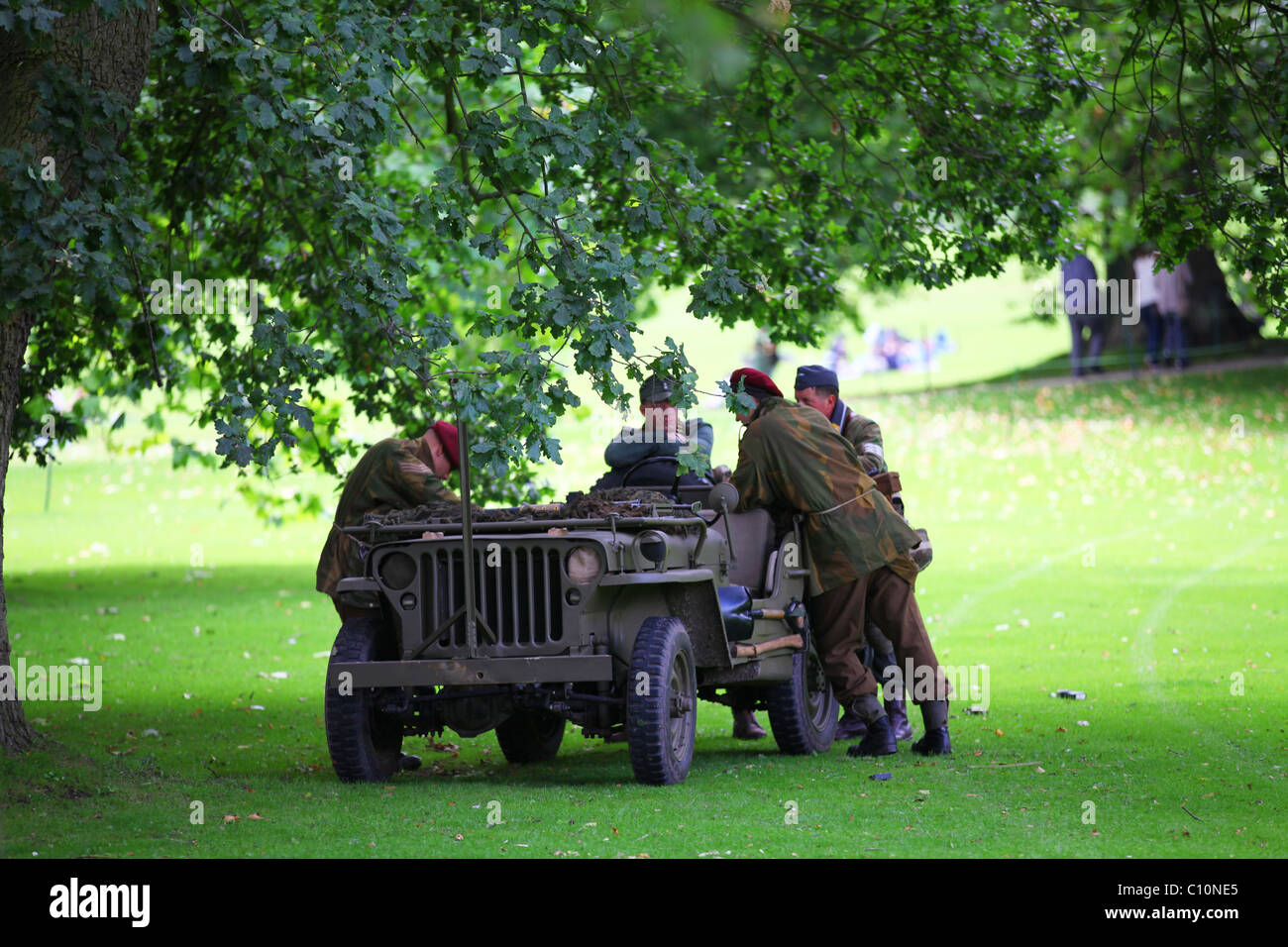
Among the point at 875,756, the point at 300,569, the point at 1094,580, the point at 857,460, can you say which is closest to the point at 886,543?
the point at 857,460

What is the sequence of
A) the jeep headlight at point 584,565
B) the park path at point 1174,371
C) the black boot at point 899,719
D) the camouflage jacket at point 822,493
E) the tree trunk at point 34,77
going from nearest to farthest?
the tree trunk at point 34,77 → the jeep headlight at point 584,565 → the camouflage jacket at point 822,493 → the black boot at point 899,719 → the park path at point 1174,371

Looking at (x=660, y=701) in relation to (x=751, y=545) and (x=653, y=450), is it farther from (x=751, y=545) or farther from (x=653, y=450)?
(x=653, y=450)

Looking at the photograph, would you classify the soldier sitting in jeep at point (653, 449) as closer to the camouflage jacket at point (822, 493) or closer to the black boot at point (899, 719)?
the camouflage jacket at point (822, 493)

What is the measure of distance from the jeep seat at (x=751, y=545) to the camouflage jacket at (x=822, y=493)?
0.36ft

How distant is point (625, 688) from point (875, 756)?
2046 millimetres

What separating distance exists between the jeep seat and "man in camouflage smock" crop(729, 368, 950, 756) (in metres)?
0.09

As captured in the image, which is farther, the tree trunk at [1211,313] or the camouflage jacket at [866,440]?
the tree trunk at [1211,313]

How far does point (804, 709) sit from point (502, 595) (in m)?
2.41

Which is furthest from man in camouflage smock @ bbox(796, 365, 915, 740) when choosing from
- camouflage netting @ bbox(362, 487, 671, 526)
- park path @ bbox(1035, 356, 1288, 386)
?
park path @ bbox(1035, 356, 1288, 386)

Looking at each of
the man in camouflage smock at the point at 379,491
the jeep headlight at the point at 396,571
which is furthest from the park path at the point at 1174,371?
the jeep headlight at the point at 396,571

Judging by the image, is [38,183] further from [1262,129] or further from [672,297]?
[672,297]

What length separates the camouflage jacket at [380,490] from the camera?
33.9 feet

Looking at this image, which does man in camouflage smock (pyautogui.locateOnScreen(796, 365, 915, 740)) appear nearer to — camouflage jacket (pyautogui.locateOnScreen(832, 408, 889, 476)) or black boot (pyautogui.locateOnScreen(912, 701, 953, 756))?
camouflage jacket (pyautogui.locateOnScreen(832, 408, 889, 476))

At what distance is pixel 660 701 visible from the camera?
8.41 m
